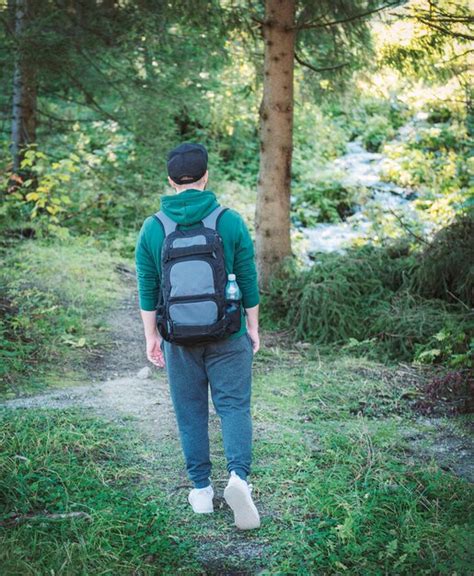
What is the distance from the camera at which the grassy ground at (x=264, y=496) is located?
274 centimetres

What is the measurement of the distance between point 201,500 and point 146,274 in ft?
4.00

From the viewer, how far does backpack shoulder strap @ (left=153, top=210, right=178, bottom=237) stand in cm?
299

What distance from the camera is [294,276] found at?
278 inches

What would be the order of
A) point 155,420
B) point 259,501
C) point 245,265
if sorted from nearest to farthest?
point 245,265, point 259,501, point 155,420

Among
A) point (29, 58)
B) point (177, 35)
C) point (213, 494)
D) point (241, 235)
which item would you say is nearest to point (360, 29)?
point (177, 35)

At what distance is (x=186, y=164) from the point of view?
296 cm

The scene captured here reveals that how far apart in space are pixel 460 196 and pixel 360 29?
409 cm

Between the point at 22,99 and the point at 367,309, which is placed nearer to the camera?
the point at 367,309

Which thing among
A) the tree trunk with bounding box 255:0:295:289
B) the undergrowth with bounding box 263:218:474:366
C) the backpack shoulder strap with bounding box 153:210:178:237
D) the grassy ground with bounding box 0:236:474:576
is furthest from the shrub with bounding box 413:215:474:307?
the backpack shoulder strap with bounding box 153:210:178:237

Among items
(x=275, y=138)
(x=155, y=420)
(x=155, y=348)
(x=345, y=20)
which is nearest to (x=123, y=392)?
(x=155, y=420)

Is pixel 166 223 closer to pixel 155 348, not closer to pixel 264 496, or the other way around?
pixel 155 348

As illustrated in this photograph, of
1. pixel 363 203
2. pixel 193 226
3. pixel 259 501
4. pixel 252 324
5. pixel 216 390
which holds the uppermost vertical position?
pixel 363 203

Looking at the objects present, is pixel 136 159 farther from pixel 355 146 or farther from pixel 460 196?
pixel 355 146

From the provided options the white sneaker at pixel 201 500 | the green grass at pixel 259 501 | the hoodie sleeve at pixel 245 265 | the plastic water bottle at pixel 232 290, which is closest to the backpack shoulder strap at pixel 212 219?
the hoodie sleeve at pixel 245 265
